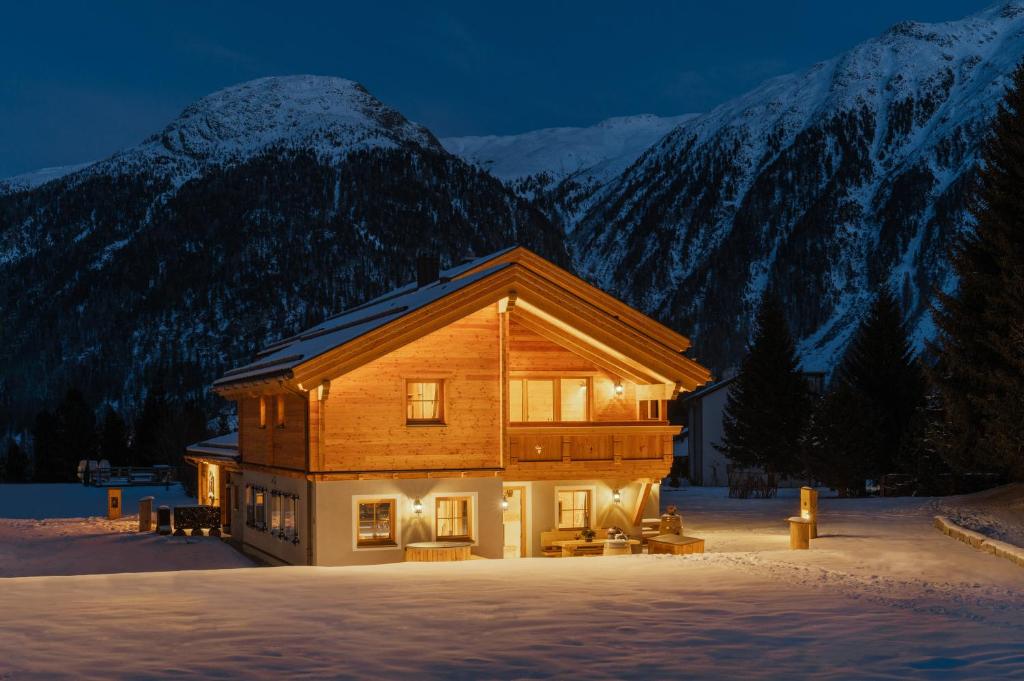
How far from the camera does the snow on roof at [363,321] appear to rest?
26.5 meters

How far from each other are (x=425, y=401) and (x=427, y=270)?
23.9ft

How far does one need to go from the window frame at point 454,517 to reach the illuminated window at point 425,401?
177 cm

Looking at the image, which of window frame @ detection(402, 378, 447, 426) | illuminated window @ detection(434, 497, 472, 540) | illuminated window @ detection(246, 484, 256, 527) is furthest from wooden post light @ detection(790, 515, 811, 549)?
illuminated window @ detection(246, 484, 256, 527)

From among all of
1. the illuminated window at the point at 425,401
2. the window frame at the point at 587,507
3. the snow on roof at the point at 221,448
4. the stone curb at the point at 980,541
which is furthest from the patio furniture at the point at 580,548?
the snow on roof at the point at 221,448

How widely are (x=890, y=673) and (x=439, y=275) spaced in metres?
22.5

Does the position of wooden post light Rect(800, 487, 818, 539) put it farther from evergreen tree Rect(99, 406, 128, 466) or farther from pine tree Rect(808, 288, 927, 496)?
evergreen tree Rect(99, 406, 128, 466)

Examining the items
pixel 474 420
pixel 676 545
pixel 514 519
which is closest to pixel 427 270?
pixel 474 420

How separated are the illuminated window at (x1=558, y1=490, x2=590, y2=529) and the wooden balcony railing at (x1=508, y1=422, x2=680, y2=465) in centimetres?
102

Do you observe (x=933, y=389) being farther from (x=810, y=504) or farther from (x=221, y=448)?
(x=221, y=448)

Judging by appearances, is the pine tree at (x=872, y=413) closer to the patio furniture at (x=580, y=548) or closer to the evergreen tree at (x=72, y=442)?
the patio furniture at (x=580, y=548)

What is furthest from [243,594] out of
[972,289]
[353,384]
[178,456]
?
[178,456]

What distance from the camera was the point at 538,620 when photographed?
15.4m

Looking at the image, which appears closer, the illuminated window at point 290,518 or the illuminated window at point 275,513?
the illuminated window at point 290,518

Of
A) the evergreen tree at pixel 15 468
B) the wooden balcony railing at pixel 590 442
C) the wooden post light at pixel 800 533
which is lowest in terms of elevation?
the evergreen tree at pixel 15 468
